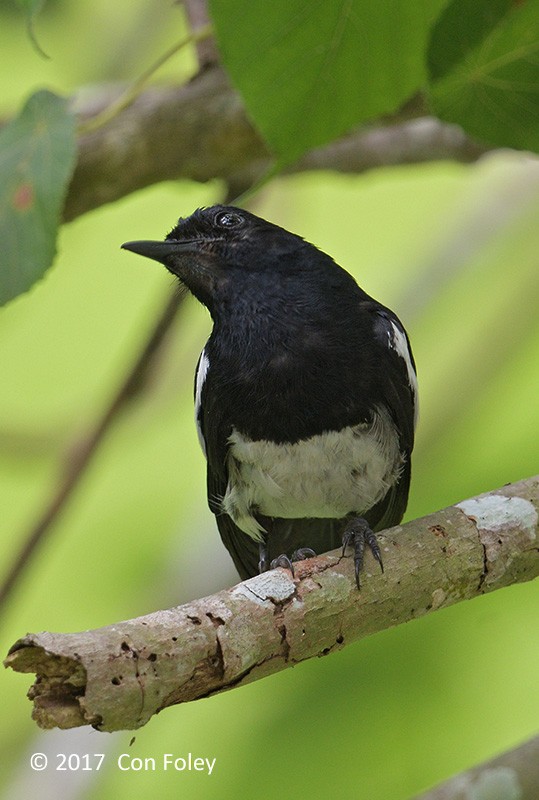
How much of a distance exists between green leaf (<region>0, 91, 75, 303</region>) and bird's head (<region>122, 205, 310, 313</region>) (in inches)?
25.1

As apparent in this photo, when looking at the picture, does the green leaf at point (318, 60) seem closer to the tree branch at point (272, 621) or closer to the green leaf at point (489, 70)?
the green leaf at point (489, 70)

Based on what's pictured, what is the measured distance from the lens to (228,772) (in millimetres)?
4250

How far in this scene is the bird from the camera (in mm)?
3521

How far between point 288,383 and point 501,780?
1411mm

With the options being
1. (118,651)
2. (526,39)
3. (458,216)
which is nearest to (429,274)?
(458,216)

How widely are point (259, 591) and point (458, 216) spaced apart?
4029 millimetres

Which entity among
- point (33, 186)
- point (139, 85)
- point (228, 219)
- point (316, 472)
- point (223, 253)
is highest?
point (139, 85)

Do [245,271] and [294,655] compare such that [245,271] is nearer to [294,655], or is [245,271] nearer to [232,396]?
[232,396]

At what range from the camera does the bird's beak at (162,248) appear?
3744 mm

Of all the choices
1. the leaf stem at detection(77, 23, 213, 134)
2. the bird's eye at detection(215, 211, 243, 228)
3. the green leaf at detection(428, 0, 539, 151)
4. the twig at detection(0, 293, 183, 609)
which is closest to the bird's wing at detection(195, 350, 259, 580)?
the bird's eye at detection(215, 211, 243, 228)

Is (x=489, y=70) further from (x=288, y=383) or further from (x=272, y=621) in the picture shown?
(x=272, y=621)

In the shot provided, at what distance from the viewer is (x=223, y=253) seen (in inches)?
152

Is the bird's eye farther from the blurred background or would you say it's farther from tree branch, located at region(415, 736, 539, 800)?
tree branch, located at region(415, 736, 539, 800)

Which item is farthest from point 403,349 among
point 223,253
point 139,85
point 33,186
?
point 33,186
